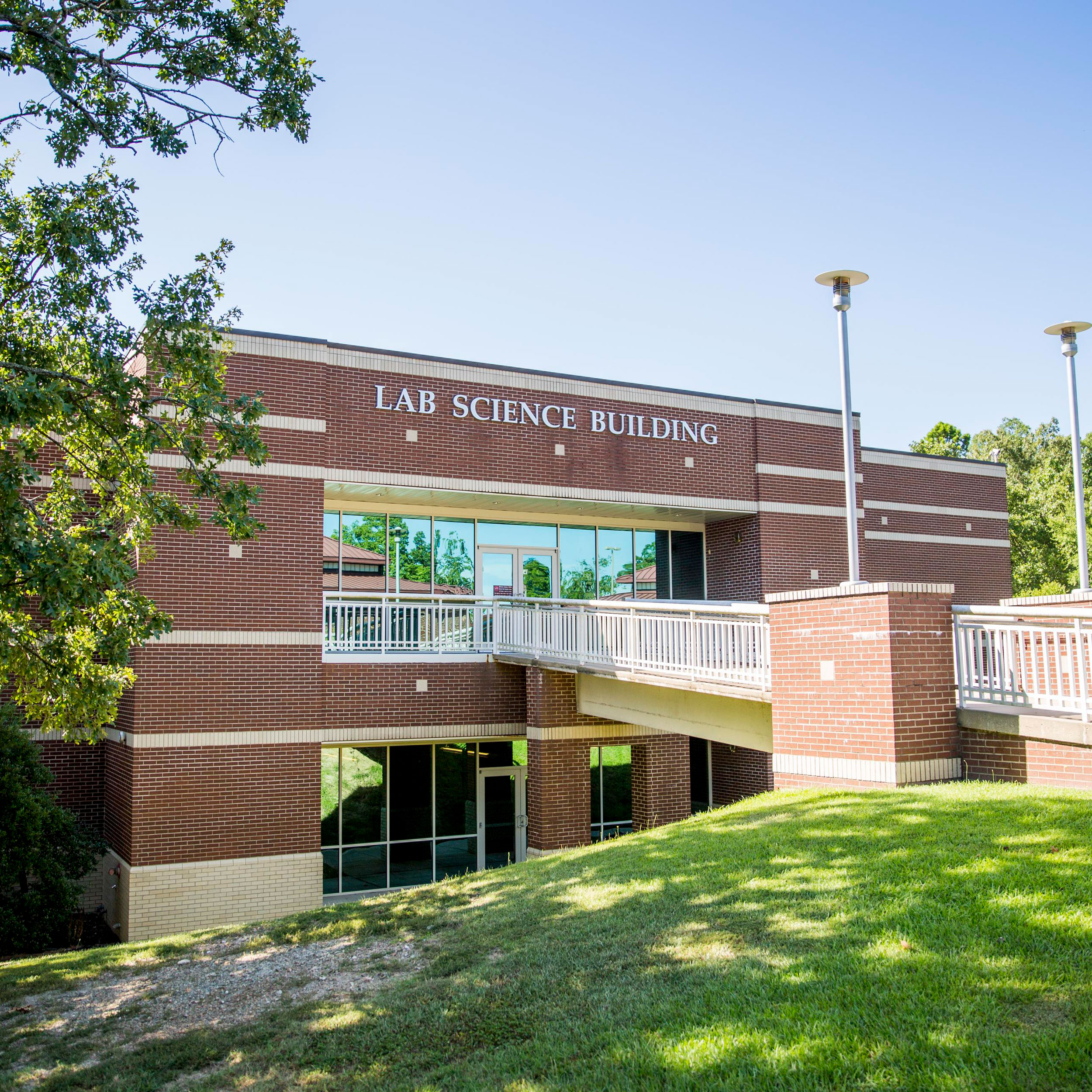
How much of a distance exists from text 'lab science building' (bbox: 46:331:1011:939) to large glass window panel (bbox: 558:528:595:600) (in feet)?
0.19

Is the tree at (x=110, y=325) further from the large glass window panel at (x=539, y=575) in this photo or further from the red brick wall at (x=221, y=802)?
the large glass window panel at (x=539, y=575)

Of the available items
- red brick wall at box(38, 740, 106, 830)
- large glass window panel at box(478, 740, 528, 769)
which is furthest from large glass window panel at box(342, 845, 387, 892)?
red brick wall at box(38, 740, 106, 830)

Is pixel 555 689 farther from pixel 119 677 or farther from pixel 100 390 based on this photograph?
pixel 100 390

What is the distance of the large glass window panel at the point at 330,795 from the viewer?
59.3ft

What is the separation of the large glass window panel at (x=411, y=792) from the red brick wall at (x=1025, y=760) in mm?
12114

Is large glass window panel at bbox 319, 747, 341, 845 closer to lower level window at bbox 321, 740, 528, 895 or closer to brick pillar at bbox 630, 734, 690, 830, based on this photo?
lower level window at bbox 321, 740, 528, 895

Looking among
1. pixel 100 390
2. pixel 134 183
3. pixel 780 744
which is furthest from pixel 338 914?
pixel 134 183

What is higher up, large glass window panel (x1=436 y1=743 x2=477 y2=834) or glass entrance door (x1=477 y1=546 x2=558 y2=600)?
glass entrance door (x1=477 y1=546 x2=558 y2=600)

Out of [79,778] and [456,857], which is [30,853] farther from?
[456,857]

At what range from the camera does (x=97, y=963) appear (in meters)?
10.6

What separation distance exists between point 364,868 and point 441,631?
4771 mm

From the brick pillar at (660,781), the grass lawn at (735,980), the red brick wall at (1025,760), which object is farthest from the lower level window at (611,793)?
the red brick wall at (1025,760)

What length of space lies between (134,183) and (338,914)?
8.22 m

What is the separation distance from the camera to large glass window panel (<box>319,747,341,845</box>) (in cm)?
1808
